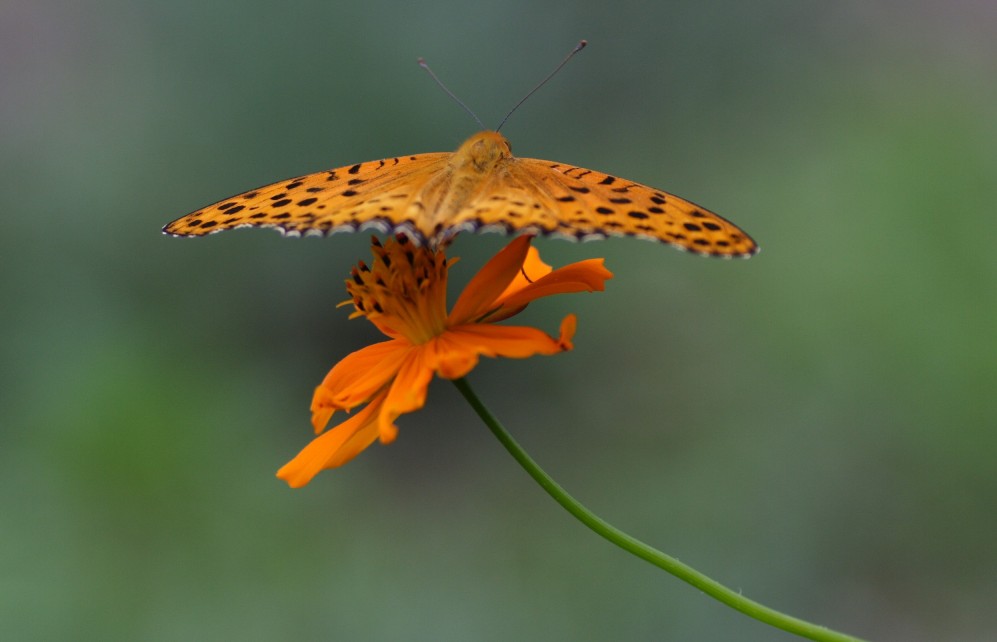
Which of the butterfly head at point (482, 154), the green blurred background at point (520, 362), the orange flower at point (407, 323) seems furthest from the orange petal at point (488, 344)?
the green blurred background at point (520, 362)

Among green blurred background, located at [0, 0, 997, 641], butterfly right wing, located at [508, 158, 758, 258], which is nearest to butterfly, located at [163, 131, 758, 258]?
butterfly right wing, located at [508, 158, 758, 258]

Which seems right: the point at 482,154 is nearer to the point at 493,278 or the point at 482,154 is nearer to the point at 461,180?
the point at 461,180

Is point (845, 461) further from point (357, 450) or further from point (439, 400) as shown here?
point (357, 450)

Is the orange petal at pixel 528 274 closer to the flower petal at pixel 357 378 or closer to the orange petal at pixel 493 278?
the orange petal at pixel 493 278

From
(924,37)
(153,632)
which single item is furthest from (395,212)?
(924,37)

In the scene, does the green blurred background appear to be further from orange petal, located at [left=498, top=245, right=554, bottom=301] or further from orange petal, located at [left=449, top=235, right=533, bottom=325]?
orange petal, located at [left=449, top=235, right=533, bottom=325]
